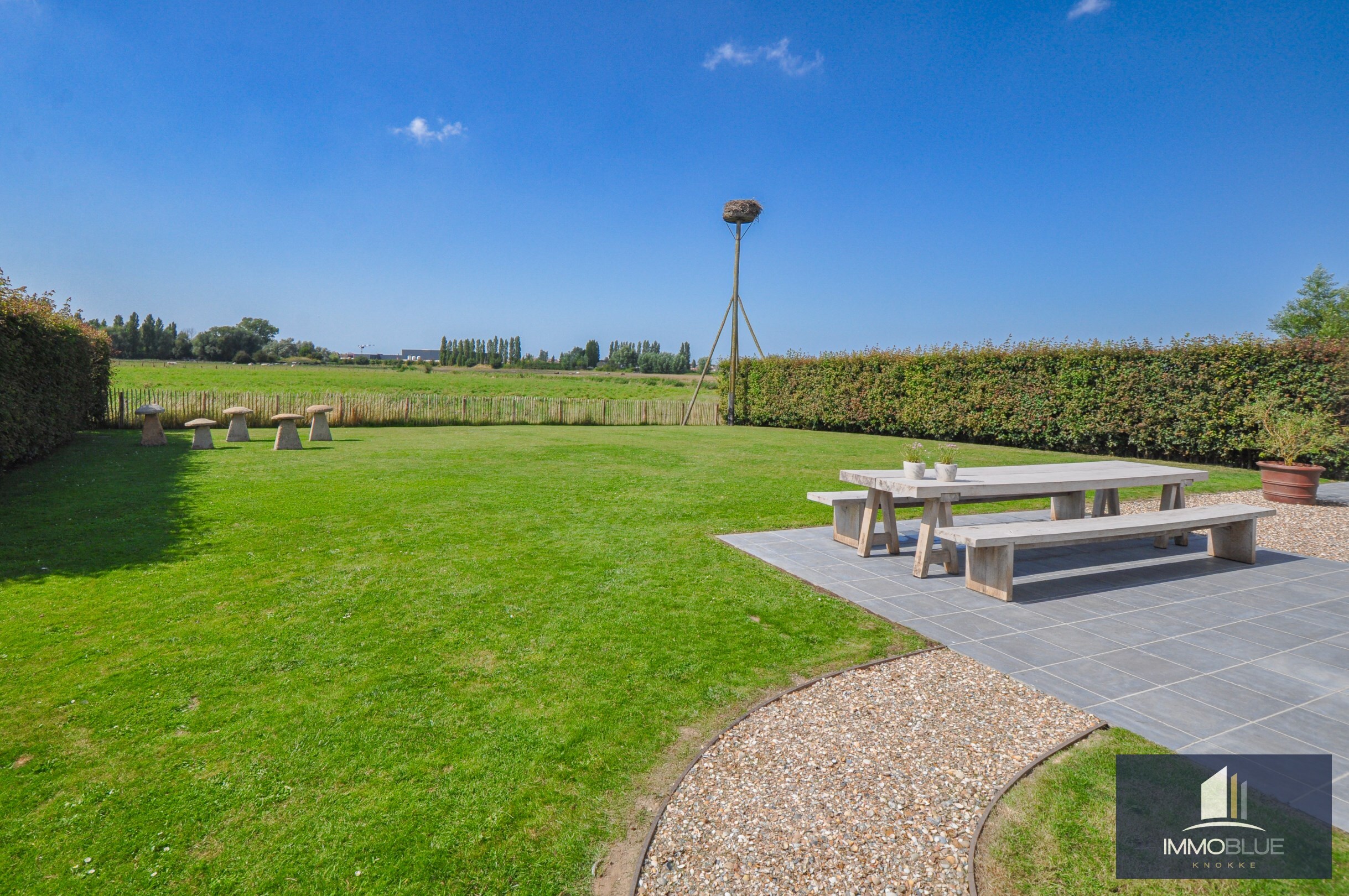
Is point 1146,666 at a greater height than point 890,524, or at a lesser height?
lesser

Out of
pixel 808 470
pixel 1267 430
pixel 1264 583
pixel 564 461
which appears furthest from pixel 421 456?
pixel 1267 430

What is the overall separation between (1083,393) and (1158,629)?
1270 centimetres

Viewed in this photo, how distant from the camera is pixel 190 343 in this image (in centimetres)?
7300

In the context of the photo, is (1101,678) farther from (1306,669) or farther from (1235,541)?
(1235,541)

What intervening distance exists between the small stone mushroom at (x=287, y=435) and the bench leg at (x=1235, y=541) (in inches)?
601

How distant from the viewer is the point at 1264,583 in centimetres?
541

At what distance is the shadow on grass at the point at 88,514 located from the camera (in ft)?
17.6

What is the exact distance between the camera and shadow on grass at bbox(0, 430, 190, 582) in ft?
17.6

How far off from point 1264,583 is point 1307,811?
13.0 feet

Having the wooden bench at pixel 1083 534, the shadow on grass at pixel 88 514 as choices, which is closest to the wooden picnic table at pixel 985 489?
the wooden bench at pixel 1083 534

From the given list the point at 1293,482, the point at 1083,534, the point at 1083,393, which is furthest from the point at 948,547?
the point at 1083,393

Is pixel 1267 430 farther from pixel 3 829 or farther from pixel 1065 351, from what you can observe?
pixel 3 829

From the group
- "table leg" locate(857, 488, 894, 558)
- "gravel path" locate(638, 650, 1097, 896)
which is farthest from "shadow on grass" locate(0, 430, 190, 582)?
"table leg" locate(857, 488, 894, 558)

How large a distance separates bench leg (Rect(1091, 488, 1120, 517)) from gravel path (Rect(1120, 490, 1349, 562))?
40.0 inches
